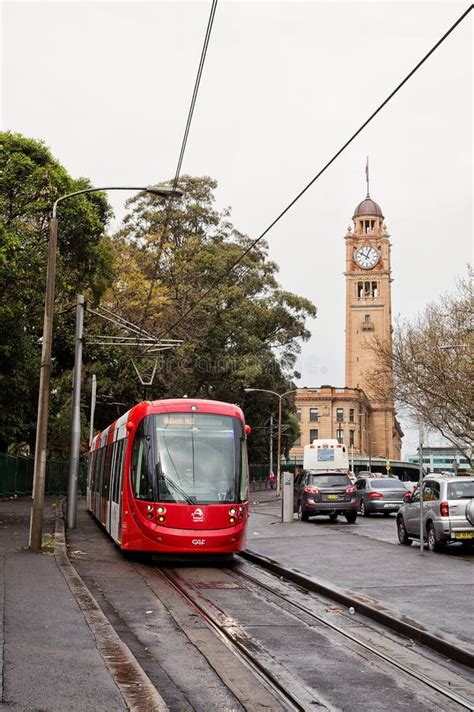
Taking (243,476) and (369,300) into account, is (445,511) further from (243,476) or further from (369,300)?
(369,300)

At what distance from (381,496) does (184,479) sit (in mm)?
18985

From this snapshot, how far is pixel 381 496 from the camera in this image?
3409 cm

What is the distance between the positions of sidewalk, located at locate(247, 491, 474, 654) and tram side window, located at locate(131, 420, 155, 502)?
2.87 meters

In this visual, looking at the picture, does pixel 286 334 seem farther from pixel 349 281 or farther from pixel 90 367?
pixel 349 281

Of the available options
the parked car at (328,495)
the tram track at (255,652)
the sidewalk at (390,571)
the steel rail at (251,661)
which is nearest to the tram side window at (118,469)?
the sidewalk at (390,571)

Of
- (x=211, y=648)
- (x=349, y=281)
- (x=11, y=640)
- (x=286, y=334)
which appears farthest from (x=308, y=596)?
(x=349, y=281)

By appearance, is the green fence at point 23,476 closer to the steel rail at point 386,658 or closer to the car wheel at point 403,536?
the car wheel at point 403,536

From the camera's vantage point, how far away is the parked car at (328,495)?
97.8 feet

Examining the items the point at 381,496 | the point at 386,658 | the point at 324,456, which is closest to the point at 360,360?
the point at 324,456

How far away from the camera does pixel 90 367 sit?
47812 mm

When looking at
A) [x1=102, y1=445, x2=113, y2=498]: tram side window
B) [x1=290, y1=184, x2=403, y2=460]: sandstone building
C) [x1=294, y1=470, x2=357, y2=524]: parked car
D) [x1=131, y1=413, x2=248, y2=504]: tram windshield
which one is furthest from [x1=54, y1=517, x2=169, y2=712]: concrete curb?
[x1=290, y1=184, x2=403, y2=460]: sandstone building

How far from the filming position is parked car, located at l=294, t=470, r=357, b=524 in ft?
97.8

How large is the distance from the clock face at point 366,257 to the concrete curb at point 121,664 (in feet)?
439

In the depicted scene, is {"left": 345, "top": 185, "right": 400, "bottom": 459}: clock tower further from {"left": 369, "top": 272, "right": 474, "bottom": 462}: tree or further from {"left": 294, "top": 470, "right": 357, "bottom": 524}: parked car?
{"left": 294, "top": 470, "right": 357, "bottom": 524}: parked car
